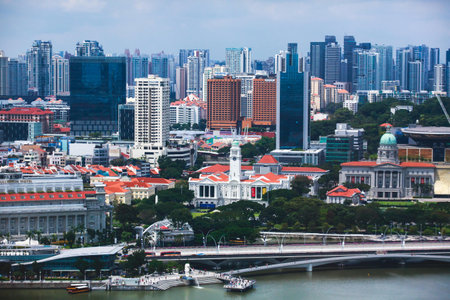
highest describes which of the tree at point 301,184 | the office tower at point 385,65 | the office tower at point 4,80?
the office tower at point 385,65

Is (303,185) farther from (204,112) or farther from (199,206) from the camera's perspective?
(204,112)

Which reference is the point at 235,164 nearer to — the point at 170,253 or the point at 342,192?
the point at 342,192

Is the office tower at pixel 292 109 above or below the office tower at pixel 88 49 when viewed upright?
below

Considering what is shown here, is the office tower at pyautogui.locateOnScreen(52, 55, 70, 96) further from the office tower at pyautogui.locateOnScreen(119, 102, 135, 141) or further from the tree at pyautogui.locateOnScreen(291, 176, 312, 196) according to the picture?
Answer: the tree at pyautogui.locateOnScreen(291, 176, 312, 196)

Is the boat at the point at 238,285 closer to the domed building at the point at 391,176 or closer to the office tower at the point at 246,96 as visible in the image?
the domed building at the point at 391,176

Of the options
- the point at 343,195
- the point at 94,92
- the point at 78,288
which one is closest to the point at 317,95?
the point at 94,92

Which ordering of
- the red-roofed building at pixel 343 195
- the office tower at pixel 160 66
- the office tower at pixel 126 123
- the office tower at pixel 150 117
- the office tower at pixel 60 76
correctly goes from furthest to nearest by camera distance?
1. the office tower at pixel 160 66
2. the office tower at pixel 60 76
3. the office tower at pixel 126 123
4. the office tower at pixel 150 117
5. the red-roofed building at pixel 343 195

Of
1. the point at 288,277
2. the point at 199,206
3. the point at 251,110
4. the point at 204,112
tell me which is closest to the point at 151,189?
the point at 199,206

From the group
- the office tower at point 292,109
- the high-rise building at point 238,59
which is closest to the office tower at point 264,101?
the office tower at point 292,109
